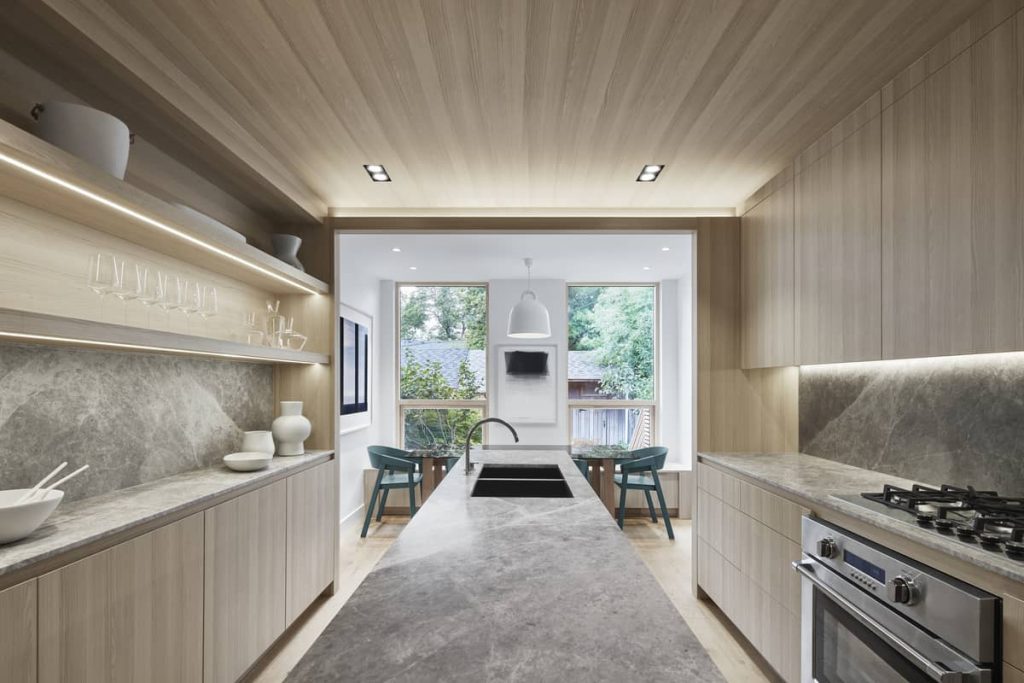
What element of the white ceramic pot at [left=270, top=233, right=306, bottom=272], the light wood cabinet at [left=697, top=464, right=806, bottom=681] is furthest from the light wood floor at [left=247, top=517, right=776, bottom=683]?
the white ceramic pot at [left=270, top=233, right=306, bottom=272]

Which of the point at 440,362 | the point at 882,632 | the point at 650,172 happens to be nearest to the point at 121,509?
the point at 882,632

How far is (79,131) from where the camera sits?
1.57m

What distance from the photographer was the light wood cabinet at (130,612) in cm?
141

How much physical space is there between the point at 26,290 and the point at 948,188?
9.72 feet

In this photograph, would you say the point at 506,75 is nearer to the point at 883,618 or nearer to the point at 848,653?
the point at 883,618

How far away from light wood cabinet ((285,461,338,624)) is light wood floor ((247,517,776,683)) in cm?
13

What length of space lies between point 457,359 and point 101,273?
15.2 feet

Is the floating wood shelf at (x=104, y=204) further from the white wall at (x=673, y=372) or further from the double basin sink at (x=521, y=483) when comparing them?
the white wall at (x=673, y=372)

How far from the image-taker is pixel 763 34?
5.69ft

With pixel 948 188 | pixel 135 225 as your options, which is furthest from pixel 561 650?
pixel 135 225

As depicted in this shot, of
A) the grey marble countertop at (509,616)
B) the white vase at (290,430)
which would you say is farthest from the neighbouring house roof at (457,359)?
the grey marble countertop at (509,616)

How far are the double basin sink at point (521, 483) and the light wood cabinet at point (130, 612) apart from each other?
1.10 meters

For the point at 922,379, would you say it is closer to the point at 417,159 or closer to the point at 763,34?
the point at 763,34

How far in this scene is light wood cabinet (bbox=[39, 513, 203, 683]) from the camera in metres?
1.41
